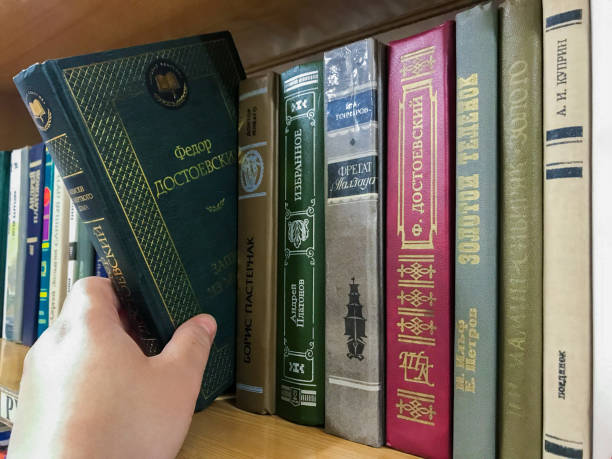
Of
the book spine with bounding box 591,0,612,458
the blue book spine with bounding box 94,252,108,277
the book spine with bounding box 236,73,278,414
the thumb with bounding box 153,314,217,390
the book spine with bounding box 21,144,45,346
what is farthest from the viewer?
the book spine with bounding box 21,144,45,346

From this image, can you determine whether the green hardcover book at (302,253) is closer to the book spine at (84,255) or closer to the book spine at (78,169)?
the book spine at (78,169)

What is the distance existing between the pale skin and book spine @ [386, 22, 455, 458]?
21 centimetres

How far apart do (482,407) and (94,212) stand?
1.39 ft

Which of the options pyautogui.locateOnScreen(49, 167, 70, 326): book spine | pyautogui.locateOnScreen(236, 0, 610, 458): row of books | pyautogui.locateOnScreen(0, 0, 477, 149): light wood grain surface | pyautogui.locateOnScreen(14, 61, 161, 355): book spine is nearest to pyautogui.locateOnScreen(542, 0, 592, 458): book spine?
pyautogui.locateOnScreen(236, 0, 610, 458): row of books

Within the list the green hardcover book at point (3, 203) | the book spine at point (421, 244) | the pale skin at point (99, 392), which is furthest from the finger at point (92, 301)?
the green hardcover book at point (3, 203)

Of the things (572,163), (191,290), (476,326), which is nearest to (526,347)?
(476,326)

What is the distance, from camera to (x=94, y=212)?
1.61ft

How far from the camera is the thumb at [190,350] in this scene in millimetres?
448

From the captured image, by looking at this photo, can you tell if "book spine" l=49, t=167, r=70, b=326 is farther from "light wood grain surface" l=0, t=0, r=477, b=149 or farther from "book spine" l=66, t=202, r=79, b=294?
"light wood grain surface" l=0, t=0, r=477, b=149

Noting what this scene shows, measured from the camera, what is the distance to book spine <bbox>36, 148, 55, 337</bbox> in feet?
2.62

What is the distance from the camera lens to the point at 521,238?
0.39 meters

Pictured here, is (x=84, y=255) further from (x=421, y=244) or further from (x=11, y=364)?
(x=421, y=244)

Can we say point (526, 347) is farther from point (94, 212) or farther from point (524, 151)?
point (94, 212)

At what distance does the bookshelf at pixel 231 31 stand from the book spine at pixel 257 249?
0.05m
